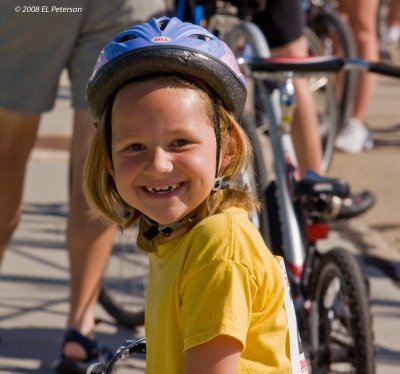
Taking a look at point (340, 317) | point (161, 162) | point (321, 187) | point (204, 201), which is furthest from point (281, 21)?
point (161, 162)

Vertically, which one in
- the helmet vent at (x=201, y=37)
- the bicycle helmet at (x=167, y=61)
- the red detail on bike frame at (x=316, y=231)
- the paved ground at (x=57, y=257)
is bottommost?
the paved ground at (x=57, y=257)

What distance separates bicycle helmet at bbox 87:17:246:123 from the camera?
2.31 m

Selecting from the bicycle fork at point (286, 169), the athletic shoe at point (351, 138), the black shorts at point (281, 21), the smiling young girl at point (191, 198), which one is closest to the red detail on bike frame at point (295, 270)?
the bicycle fork at point (286, 169)

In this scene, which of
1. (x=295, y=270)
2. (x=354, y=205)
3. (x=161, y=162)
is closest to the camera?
(x=161, y=162)

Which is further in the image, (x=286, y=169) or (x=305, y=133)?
(x=305, y=133)

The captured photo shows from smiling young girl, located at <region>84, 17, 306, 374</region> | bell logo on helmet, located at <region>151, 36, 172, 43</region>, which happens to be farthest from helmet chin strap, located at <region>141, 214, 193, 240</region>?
bell logo on helmet, located at <region>151, 36, 172, 43</region>

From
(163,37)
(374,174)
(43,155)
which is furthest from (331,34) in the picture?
(163,37)

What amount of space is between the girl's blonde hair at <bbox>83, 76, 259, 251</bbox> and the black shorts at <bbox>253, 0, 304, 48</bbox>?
227cm

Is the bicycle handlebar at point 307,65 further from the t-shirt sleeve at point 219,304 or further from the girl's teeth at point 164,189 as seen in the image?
the t-shirt sleeve at point 219,304

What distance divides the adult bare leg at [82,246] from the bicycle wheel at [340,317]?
2.56ft

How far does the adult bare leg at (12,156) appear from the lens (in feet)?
13.2

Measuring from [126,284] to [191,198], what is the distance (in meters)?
2.67

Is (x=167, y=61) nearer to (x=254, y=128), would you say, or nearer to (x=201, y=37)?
(x=201, y=37)

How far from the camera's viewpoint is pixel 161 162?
2256 mm
